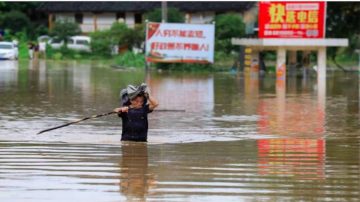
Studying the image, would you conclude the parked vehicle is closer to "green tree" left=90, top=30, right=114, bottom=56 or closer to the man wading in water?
"green tree" left=90, top=30, right=114, bottom=56

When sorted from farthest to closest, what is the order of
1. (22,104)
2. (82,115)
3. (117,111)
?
(22,104) → (82,115) → (117,111)

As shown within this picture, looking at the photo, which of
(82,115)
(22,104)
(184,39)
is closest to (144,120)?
(82,115)

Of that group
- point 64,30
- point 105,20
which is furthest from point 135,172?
point 105,20

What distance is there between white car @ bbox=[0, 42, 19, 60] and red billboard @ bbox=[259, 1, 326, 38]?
817 inches

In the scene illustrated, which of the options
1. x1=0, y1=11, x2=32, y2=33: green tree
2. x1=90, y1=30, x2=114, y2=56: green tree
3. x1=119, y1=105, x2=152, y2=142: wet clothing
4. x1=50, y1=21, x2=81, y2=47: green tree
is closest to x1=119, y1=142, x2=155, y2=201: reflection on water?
x1=119, y1=105, x2=152, y2=142: wet clothing

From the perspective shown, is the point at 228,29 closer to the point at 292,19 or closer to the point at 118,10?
the point at 292,19

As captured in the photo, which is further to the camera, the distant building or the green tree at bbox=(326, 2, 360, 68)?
the distant building

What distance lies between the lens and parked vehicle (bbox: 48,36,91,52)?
204 ft

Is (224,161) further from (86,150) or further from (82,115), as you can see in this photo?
(82,115)

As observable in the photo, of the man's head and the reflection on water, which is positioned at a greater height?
the man's head

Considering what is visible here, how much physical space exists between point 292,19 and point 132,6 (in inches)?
1292

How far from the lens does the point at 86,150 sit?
11391 millimetres

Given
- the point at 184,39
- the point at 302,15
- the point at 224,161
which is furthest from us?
the point at 184,39

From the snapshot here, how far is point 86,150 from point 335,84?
74.5 ft
